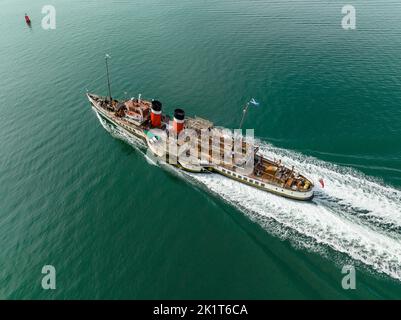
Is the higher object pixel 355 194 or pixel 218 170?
pixel 218 170

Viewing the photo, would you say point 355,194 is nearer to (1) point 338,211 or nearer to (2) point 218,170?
(1) point 338,211

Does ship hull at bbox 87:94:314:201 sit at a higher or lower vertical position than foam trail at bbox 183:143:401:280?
higher

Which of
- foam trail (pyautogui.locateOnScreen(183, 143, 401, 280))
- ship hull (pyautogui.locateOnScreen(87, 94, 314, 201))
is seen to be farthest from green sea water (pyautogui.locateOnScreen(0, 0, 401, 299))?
ship hull (pyautogui.locateOnScreen(87, 94, 314, 201))

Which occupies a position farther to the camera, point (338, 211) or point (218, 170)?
point (218, 170)

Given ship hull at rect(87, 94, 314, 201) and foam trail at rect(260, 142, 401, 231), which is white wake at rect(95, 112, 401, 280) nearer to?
foam trail at rect(260, 142, 401, 231)

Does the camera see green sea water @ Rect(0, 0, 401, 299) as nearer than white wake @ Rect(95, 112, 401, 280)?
Yes

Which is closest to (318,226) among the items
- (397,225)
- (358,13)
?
(397,225)

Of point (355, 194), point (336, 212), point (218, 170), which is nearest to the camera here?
point (336, 212)

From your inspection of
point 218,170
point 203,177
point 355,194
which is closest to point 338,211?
point 355,194

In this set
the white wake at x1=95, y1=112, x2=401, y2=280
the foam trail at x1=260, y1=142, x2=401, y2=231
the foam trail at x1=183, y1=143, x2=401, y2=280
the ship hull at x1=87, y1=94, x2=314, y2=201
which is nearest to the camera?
the foam trail at x1=183, y1=143, x2=401, y2=280
